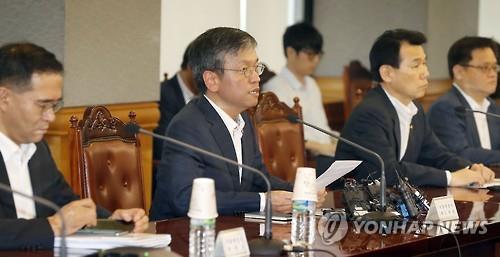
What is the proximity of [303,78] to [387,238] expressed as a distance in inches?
132

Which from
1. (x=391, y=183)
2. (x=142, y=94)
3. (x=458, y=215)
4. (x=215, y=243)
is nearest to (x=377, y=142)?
(x=391, y=183)

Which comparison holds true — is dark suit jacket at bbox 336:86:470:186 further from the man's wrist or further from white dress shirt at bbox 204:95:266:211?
the man's wrist

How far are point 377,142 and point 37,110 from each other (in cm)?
180

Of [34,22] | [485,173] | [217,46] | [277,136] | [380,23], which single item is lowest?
[485,173]

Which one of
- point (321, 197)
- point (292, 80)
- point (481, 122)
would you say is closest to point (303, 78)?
point (292, 80)

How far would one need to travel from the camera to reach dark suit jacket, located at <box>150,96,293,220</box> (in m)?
3.32

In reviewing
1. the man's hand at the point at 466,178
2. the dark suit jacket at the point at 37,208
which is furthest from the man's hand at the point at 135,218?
the man's hand at the point at 466,178

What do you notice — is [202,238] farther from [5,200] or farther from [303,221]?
[5,200]

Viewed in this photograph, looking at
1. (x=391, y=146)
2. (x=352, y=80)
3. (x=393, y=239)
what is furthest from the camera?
(x=352, y=80)

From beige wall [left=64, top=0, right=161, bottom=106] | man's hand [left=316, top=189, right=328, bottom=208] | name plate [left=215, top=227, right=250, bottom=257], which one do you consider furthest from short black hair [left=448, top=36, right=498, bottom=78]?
name plate [left=215, top=227, right=250, bottom=257]

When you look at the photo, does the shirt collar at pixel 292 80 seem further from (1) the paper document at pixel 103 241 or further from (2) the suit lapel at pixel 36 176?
(1) the paper document at pixel 103 241

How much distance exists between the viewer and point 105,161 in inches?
138

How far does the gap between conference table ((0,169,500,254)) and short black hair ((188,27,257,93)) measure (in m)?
0.56

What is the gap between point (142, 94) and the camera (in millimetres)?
4809
